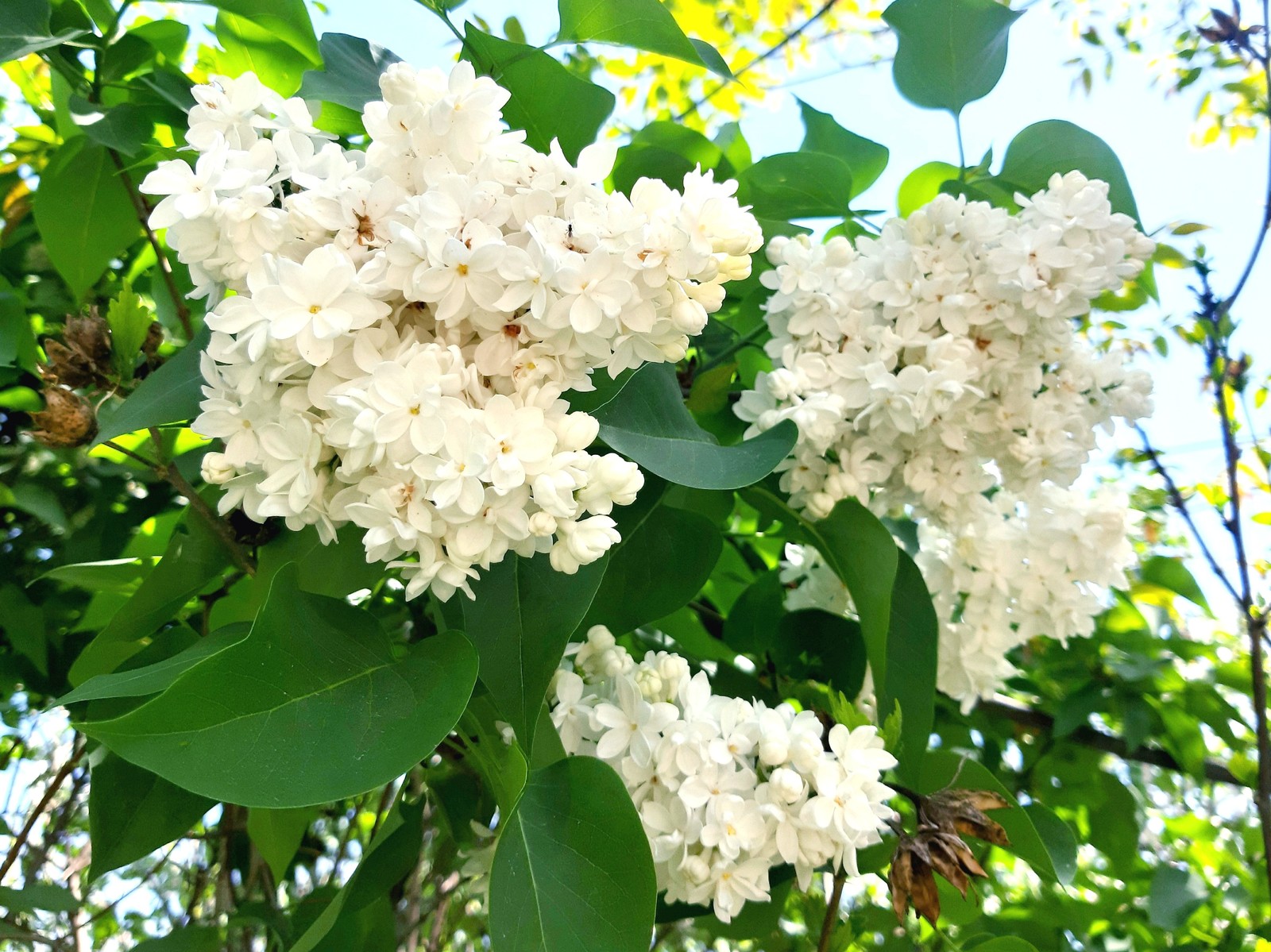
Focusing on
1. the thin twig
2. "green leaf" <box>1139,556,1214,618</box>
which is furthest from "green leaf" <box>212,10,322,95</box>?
"green leaf" <box>1139,556,1214,618</box>

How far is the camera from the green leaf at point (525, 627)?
0.49 m

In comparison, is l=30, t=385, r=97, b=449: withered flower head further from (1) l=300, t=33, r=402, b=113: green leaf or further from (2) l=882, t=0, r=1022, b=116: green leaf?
(2) l=882, t=0, r=1022, b=116: green leaf

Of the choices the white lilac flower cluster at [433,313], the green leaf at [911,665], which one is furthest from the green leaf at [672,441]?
the green leaf at [911,665]

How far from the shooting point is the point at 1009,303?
688 mm

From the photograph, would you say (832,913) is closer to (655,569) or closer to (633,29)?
(655,569)

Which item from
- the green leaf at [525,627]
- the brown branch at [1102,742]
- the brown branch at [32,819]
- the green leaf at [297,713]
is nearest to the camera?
the green leaf at [297,713]

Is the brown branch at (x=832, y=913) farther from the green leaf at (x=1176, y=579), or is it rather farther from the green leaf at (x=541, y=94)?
the green leaf at (x=1176, y=579)

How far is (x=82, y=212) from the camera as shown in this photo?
737 millimetres

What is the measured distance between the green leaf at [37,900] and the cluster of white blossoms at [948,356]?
0.59 m

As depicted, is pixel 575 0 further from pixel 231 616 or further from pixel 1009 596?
pixel 1009 596

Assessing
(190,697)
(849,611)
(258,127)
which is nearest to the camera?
(190,697)

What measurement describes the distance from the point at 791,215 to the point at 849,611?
0.36 metres

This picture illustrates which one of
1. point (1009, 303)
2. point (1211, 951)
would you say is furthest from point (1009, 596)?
point (1211, 951)

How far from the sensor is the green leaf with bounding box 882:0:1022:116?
2.52 ft
